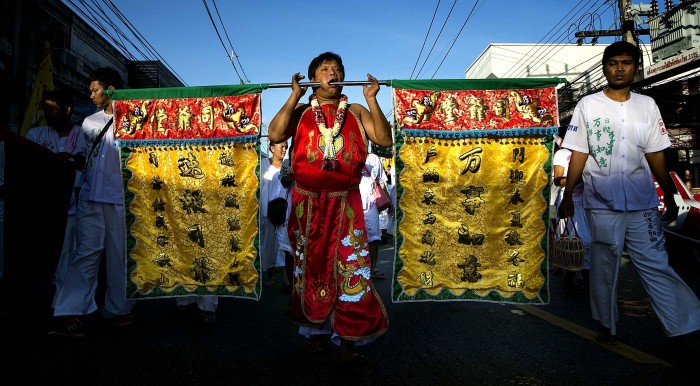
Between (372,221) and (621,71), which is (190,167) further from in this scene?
(372,221)

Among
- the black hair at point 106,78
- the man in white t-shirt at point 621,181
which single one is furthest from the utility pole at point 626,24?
the black hair at point 106,78

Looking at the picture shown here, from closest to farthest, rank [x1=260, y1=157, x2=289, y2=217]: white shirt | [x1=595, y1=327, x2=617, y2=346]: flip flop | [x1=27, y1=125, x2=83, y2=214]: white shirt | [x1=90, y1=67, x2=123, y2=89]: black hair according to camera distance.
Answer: [x1=595, y1=327, x2=617, y2=346]: flip flop
[x1=90, y1=67, x2=123, y2=89]: black hair
[x1=27, y1=125, x2=83, y2=214]: white shirt
[x1=260, y1=157, x2=289, y2=217]: white shirt

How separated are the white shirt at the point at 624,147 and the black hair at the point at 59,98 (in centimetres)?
419

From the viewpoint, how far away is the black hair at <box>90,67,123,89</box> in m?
4.11

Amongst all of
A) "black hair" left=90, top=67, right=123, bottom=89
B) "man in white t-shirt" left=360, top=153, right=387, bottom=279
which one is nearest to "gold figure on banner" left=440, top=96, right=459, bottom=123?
"black hair" left=90, top=67, right=123, bottom=89

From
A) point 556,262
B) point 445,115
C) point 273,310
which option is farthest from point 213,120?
point 556,262

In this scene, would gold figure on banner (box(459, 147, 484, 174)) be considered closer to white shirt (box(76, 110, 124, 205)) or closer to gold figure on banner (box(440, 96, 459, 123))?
gold figure on banner (box(440, 96, 459, 123))

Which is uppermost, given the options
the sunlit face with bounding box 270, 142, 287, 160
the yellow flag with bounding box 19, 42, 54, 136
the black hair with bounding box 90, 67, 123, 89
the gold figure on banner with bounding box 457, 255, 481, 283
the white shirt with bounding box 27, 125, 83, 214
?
the yellow flag with bounding box 19, 42, 54, 136

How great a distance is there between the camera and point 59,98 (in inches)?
164

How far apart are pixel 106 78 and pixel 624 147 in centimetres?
406

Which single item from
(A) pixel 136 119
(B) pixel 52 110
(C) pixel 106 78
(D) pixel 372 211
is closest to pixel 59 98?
(B) pixel 52 110

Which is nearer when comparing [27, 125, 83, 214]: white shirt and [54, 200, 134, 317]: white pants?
[54, 200, 134, 317]: white pants

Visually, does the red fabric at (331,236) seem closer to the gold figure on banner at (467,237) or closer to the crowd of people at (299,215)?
the crowd of people at (299,215)

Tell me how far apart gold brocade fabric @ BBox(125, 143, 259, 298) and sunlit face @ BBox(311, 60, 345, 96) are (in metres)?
0.76
